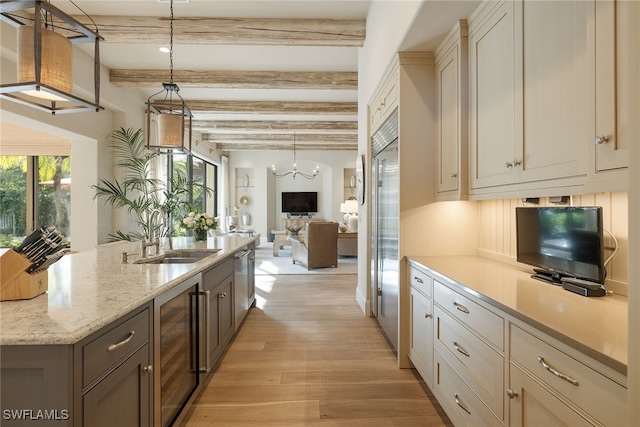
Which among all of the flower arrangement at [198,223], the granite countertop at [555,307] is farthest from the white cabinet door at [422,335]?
the flower arrangement at [198,223]

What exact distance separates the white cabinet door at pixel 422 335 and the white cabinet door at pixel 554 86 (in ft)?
3.28

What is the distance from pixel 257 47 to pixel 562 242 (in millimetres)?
4014

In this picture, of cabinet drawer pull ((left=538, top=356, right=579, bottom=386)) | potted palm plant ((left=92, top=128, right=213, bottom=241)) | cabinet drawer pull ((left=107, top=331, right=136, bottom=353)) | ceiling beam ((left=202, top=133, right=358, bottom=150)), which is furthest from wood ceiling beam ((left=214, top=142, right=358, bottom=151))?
cabinet drawer pull ((left=538, top=356, right=579, bottom=386))

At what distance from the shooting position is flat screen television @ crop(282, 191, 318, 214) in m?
11.5

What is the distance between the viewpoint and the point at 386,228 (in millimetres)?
2840

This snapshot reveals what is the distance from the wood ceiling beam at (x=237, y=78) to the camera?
4750 millimetres

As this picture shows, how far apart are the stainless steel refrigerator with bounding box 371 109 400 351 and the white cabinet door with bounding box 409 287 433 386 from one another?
213 mm

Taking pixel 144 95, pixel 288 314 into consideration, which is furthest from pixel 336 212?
pixel 288 314

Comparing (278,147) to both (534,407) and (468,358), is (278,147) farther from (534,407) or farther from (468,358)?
(534,407)

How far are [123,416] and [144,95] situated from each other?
599cm

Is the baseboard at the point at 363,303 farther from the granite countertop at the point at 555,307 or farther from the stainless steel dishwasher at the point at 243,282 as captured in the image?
the granite countertop at the point at 555,307

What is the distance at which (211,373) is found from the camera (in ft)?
7.73

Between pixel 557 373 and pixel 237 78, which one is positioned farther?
pixel 237 78

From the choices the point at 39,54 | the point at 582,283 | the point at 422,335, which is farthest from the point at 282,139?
the point at 582,283
